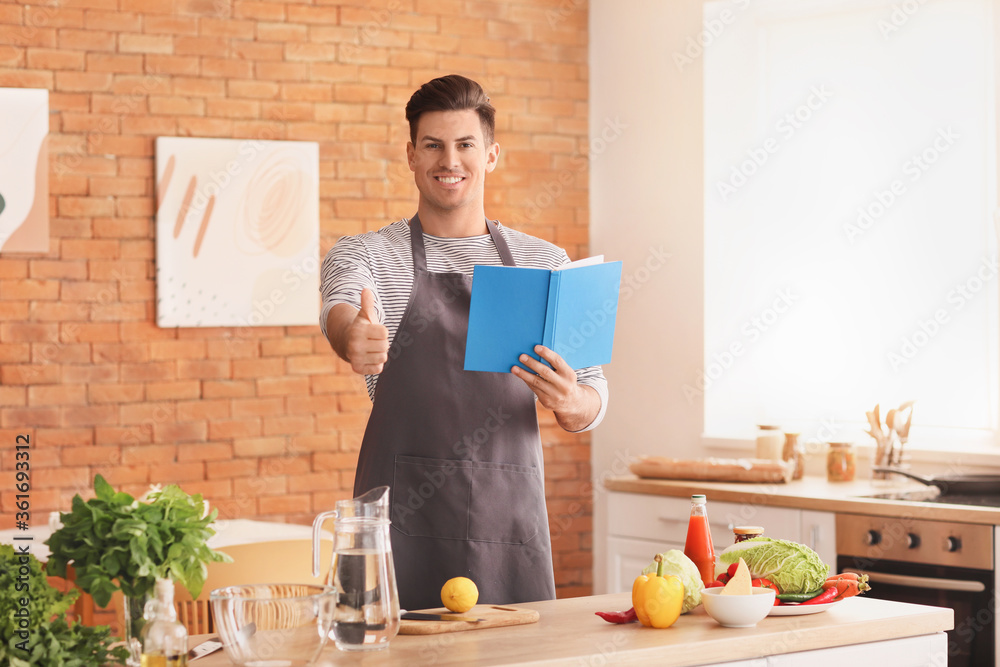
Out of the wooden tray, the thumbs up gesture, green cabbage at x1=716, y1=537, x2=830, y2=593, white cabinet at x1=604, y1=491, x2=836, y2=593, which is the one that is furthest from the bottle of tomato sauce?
the wooden tray

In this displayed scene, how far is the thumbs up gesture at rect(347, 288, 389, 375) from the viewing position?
6.30 feet

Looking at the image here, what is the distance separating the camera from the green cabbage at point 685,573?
1.78 metres

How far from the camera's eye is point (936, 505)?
3.19m

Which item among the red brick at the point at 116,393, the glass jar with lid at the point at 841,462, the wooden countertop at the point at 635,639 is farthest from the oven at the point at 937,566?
the red brick at the point at 116,393

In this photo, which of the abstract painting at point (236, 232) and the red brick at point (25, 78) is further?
the abstract painting at point (236, 232)

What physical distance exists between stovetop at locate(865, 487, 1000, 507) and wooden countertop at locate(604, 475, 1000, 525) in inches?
3.1

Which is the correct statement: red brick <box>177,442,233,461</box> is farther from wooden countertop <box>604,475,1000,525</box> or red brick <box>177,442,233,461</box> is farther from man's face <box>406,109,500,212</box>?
man's face <box>406,109,500,212</box>

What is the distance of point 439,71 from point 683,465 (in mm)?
1922

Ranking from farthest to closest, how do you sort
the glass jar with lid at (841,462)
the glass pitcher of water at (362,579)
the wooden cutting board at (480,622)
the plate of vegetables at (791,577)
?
the glass jar with lid at (841,462) → the plate of vegetables at (791,577) → the wooden cutting board at (480,622) → the glass pitcher of water at (362,579)

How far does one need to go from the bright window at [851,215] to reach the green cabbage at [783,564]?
7.71 feet

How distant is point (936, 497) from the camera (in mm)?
3438

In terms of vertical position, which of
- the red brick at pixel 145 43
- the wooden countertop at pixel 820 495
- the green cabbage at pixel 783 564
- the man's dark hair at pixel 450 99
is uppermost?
the red brick at pixel 145 43

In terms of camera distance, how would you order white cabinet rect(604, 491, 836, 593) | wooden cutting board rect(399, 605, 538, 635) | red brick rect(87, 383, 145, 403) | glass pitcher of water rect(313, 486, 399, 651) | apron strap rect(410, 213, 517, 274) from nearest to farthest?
glass pitcher of water rect(313, 486, 399, 651)
wooden cutting board rect(399, 605, 538, 635)
apron strap rect(410, 213, 517, 274)
white cabinet rect(604, 491, 836, 593)
red brick rect(87, 383, 145, 403)

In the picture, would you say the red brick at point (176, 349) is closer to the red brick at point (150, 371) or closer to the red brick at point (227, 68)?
the red brick at point (150, 371)
